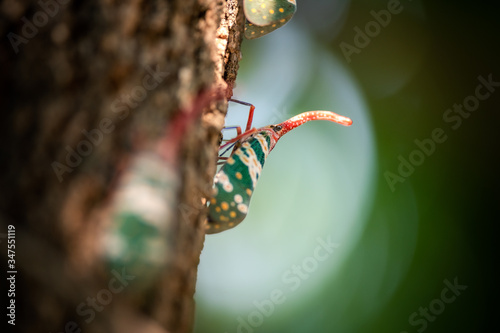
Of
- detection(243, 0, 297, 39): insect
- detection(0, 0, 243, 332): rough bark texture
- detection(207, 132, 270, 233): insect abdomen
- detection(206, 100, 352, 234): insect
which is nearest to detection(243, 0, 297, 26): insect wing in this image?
detection(243, 0, 297, 39): insect

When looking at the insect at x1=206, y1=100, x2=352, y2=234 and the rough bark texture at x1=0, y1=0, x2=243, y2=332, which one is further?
the insect at x1=206, y1=100, x2=352, y2=234

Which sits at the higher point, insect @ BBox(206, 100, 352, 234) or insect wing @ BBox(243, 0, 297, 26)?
insect wing @ BBox(243, 0, 297, 26)

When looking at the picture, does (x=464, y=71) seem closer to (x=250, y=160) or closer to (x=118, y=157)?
(x=250, y=160)

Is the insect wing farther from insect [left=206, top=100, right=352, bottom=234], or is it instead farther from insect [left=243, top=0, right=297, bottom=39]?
insect [left=206, top=100, right=352, bottom=234]

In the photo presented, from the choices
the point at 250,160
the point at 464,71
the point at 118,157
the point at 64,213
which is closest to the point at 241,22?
the point at 250,160

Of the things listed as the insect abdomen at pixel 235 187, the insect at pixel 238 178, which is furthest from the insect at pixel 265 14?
the insect abdomen at pixel 235 187

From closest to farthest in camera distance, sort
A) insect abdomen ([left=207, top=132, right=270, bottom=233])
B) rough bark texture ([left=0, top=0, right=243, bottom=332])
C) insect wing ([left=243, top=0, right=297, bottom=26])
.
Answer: rough bark texture ([left=0, top=0, right=243, bottom=332]) < insect abdomen ([left=207, top=132, right=270, bottom=233]) < insect wing ([left=243, top=0, right=297, bottom=26])

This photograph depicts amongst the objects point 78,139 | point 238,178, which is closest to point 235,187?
point 238,178
